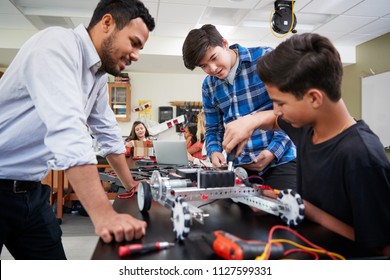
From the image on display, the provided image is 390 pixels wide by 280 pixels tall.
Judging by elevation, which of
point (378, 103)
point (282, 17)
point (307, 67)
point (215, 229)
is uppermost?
point (282, 17)

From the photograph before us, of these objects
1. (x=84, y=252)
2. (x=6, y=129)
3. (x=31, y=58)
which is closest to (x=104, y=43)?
(x=31, y=58)

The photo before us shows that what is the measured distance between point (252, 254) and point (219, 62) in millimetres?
955

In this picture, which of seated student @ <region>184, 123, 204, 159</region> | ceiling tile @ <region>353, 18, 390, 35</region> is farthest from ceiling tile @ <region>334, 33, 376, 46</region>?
seated student @ <region>184, 123, 204, 159</region>

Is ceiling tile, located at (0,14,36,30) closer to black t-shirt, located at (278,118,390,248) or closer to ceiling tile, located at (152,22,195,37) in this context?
ceiling tile, located at (152,22,195,37)

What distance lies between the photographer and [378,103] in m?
4.29

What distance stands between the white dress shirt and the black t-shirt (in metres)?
0.56

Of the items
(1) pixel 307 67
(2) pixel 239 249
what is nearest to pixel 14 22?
(1) pixel 307 67

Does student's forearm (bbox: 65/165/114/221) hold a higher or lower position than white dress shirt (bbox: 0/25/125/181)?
lower

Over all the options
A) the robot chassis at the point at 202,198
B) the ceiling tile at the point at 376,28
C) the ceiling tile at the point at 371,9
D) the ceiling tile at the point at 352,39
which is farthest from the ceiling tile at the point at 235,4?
the robot chassis at the point at 202,198

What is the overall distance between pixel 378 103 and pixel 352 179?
4230mm

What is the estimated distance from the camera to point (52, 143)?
67cm

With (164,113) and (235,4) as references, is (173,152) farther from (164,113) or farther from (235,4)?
(164,113)

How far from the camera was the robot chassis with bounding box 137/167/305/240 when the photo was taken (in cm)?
64

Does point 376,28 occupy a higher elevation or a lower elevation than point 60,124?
higher
